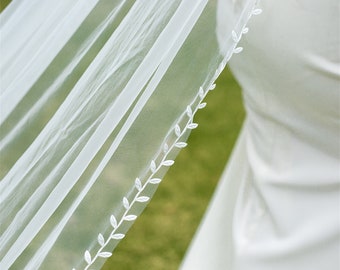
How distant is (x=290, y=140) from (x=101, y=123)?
18.2 inches

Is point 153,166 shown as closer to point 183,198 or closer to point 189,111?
point 189,111

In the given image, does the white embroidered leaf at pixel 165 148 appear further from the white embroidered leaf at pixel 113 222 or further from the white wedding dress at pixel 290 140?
the white wedding dress at pixel 290 140

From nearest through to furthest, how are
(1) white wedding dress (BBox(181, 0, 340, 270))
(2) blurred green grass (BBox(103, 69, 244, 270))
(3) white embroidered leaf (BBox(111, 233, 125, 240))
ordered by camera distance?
(3) white embroidered leaf (BBox(111, 233, 125, 240)) → (1) white wedding dress (BBox(181, 0, 340, 270)) → (2) blurred green grass (BBox(103, 69, 244, 270))

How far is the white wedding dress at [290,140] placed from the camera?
1493 millimetres

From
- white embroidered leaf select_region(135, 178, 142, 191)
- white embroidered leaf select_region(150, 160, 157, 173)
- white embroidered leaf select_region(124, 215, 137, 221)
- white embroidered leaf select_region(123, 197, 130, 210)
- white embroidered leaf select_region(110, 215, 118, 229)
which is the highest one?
white embroidered leaf select_region(150, 160, 157, 173)

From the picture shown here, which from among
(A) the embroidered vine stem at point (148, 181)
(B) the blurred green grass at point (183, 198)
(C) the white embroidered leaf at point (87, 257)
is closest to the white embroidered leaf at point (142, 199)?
(A) the embroidered vine stem at point (148, 181)

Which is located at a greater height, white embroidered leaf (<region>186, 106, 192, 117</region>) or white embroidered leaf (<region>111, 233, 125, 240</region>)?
white embroidered leaf (<region>186, 106, 192, 117</region>)

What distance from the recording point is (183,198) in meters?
3.65

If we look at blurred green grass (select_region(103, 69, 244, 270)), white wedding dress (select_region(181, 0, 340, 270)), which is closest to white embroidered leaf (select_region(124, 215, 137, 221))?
white wedding dress (select_region(181, 0, 340, 270))

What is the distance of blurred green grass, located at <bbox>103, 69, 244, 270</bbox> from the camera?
3.33m

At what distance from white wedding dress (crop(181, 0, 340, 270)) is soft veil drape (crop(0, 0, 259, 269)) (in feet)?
0.45

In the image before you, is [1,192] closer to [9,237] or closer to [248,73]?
[9,237]

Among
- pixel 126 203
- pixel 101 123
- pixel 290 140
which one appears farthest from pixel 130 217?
pixel 290 140

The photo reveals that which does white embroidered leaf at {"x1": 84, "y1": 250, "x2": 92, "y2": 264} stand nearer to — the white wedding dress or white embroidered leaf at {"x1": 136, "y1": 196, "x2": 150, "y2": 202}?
white embroidered leaf at {"x1": 136, "y1": 196, "x2": 150, "y2": 202}
